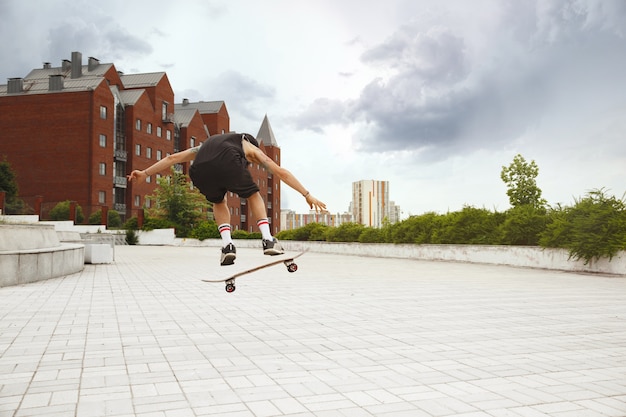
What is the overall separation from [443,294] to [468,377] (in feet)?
24.3

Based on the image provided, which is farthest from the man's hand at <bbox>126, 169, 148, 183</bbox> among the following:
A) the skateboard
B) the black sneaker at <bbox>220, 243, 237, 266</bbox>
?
the skateboard

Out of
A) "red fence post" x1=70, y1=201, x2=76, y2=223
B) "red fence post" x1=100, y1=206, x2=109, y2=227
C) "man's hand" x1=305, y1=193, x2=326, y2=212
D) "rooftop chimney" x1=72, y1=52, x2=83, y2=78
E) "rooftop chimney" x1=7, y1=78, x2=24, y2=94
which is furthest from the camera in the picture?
"rooftop chimney" x1=72, y1=52, x2=83, y2=78

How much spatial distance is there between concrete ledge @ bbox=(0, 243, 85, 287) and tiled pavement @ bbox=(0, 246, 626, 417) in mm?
1558

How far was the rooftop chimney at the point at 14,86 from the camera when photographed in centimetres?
6200

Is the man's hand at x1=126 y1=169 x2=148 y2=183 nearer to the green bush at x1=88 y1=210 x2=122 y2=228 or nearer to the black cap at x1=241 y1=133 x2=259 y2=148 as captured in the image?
the black cap at x1=241 y1=133 x2=259 y2=148

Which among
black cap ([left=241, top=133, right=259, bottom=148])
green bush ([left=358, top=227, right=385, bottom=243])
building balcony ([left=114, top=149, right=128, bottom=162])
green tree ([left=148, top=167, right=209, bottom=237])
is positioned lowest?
green bush ([left=358, top=227, right=385, bottom=243])

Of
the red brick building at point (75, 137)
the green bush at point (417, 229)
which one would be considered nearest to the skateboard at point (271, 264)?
the green bush at point (417, 229)

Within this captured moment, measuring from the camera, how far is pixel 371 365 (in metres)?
5.89

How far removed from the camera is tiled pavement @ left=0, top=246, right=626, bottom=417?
455 centimetres

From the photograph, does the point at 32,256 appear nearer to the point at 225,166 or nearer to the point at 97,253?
the point at 97,253

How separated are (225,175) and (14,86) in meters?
69.2

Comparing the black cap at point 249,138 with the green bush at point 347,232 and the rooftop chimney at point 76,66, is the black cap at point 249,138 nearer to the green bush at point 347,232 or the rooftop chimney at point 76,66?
the green bush at point 347,232

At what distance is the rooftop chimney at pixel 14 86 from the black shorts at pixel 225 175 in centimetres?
6852

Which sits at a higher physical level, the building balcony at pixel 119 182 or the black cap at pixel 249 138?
the building balcony at pixel 119 182
